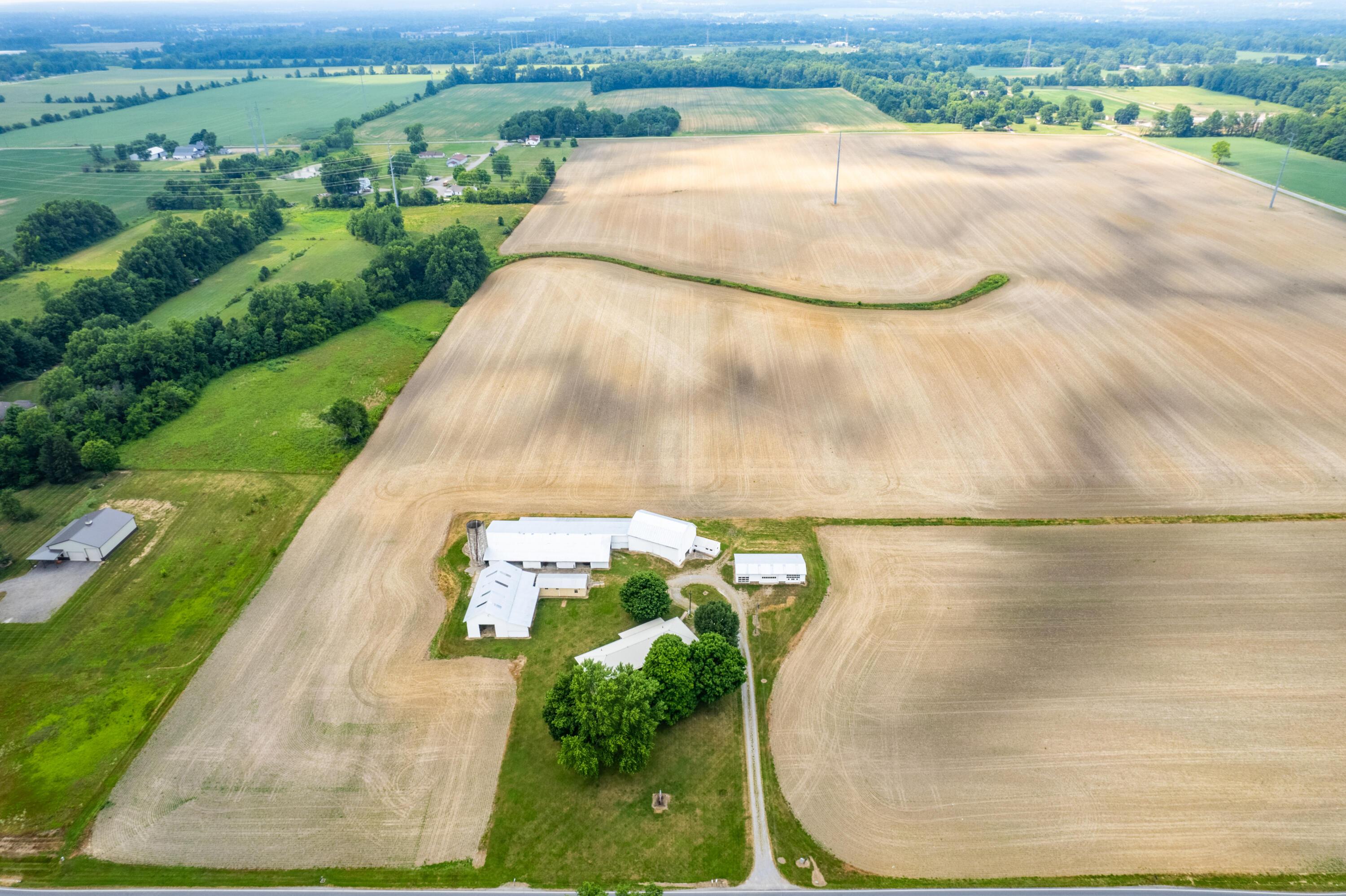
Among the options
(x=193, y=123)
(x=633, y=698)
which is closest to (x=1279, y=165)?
(x=633, y=698)

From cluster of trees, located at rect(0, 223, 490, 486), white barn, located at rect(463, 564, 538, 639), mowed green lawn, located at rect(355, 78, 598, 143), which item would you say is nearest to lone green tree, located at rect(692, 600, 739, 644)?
white barn, located at rect(463, 564, 538, 639)

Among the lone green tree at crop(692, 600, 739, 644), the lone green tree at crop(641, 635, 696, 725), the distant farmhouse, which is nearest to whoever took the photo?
the lone green tree at crop(641, 635, 696, 725)

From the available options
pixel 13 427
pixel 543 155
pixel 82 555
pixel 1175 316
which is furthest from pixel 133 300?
pixel 1175 316

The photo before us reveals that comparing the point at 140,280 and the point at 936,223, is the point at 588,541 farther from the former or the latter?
the point at 936,223

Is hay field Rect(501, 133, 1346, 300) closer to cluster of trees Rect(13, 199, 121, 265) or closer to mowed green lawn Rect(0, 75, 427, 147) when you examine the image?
cluster of trees Rect(13, 199, 121, 265)

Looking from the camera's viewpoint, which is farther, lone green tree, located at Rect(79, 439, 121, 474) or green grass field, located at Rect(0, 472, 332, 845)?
lone green tree, located at Rect(79, 439, 121, 474)

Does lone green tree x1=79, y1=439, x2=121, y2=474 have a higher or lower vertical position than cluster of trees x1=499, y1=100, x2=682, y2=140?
lower
